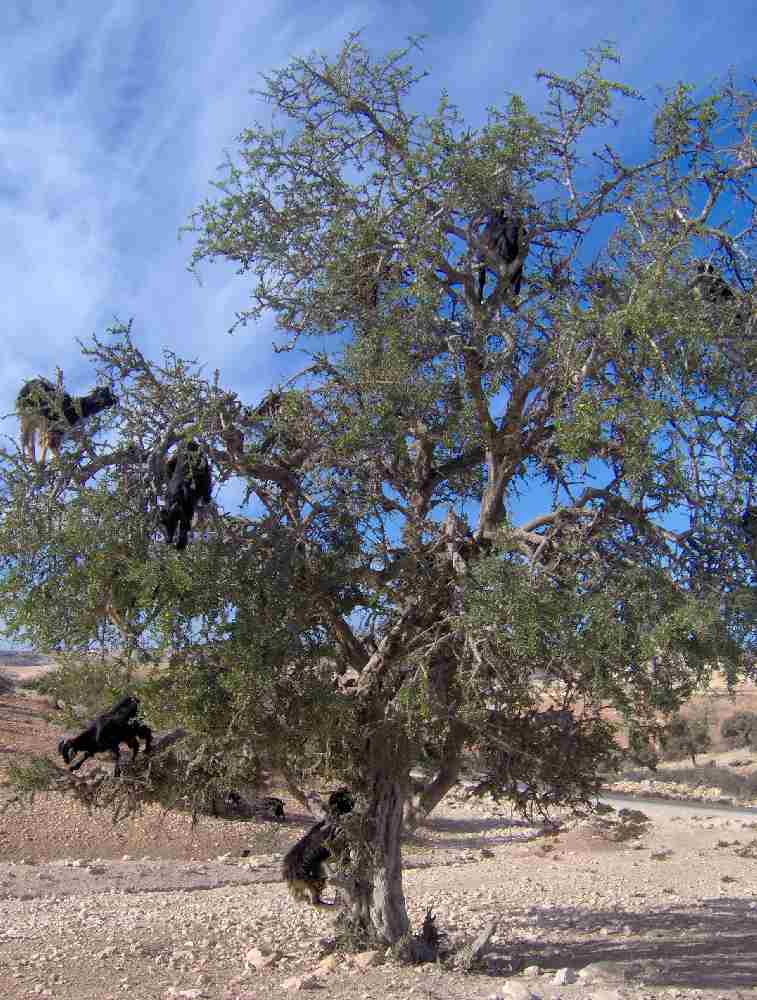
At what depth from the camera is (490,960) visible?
1046 cm

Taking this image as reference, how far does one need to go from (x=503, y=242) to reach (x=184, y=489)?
3.63 metres

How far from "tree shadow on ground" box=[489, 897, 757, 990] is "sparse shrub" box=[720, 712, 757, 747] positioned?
108 feet

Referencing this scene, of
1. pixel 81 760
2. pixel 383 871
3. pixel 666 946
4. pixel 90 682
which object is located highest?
pixel 90 682

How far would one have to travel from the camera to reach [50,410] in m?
8.74

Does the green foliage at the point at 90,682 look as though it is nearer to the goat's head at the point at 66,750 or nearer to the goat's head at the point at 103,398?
the goat's head at the point at 66,750

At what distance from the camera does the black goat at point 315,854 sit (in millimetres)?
9945

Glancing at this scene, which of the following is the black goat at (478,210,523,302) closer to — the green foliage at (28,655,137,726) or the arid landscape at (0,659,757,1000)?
the arid landscape at (0,659,757,1000)

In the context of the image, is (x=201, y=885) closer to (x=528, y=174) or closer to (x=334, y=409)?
(x=334, y=409)

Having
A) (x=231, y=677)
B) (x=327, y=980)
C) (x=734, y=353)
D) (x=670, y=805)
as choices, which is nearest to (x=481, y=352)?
(x=734, y=353)

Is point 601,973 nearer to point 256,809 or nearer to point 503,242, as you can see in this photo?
point 503,242

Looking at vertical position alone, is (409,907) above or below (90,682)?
below

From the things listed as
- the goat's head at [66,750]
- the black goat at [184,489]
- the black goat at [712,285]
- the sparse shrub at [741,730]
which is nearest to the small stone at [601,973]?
the goat's head at [66,750]

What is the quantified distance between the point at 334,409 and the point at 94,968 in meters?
6.05

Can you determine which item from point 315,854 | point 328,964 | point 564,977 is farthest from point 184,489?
point 564,977
